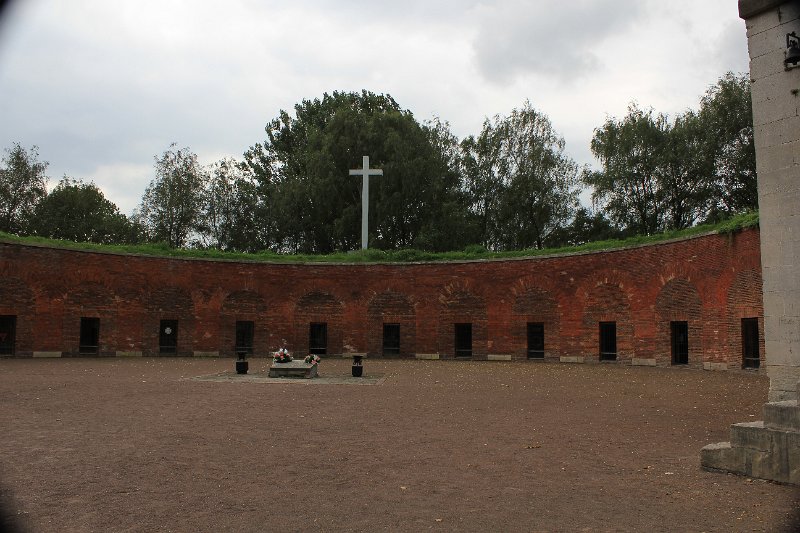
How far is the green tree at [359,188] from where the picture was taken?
3934 cm

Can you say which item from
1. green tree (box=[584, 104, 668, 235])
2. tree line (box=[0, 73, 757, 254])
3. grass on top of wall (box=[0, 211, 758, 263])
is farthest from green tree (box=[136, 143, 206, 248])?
green tree (box=[584, 104, 668, 235])

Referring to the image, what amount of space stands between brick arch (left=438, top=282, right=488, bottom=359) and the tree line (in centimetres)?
936

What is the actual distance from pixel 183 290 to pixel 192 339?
236 centimetres

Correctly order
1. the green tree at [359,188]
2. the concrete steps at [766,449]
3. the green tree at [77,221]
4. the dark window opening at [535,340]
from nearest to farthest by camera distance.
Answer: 1. the concrete steps at [766,449]
2. the dark window opening at [535,340]
3. the green tree at [359,188]
4. the green tree at [77,221]

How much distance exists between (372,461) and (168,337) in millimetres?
23716

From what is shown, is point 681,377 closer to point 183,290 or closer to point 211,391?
point 211,391

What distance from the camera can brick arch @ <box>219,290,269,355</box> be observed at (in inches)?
1156

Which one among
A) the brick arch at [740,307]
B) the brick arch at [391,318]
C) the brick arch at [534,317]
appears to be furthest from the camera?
the brick arch at [391,318]

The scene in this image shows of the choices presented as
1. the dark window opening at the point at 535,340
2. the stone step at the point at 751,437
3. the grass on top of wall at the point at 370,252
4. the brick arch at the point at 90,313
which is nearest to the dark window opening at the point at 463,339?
the dark window opening at the point at 535,340

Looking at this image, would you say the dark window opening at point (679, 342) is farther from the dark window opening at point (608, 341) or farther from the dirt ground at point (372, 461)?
the dirt ground at point (372, 461)

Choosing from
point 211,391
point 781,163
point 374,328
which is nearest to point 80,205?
point 374,328

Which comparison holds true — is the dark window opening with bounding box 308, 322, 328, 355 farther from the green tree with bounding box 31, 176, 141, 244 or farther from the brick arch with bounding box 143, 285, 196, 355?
the green tree with bounding box 31, 176, 141, 244

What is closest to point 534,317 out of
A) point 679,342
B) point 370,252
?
point 679,342

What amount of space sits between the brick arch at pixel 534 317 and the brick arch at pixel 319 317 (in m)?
8.40
